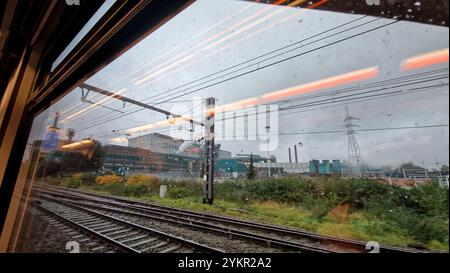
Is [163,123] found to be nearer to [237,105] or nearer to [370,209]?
[237,105]

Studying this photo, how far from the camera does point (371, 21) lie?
1.90 feet

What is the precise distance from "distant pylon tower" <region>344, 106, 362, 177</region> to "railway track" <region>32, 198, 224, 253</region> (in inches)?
30.4

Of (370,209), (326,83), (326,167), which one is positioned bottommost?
(370,209)

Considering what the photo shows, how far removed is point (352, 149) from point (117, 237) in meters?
2.09

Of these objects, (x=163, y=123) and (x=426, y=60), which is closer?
(x=426, y=60)

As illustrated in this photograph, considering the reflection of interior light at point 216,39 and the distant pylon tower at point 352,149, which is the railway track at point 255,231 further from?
the reflection of interior light at point 216,39

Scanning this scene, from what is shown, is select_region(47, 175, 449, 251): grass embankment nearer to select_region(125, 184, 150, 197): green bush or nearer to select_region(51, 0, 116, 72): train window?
select_region(51, 0, 116, 72): train window

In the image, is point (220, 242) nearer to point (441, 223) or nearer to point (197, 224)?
point (197, 224)

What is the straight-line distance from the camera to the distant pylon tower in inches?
23.4

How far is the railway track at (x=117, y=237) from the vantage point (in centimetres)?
138

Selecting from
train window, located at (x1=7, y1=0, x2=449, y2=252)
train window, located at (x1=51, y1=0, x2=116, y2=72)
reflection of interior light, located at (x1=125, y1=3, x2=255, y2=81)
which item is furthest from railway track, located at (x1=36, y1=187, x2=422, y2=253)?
train window, located at (x1=51, y1=0, x2=116, y2=72)

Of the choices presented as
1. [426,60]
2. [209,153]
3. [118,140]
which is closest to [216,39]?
[426,60]

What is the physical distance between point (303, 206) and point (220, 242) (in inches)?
38.9

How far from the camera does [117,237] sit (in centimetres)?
187
